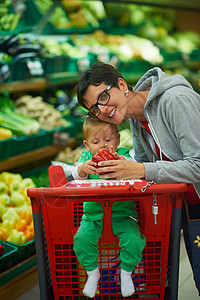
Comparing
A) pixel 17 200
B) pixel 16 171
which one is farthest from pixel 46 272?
pixel 16 171

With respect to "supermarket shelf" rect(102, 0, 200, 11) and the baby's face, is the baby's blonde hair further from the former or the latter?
"supermarket shelf" rect(102, 0, 200, 11)

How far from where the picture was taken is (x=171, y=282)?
1.61 m

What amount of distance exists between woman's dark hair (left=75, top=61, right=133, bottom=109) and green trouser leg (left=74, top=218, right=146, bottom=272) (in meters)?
0.60

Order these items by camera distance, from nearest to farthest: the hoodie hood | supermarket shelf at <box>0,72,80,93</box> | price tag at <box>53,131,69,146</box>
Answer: the hoodie hood
supermarket shelf at <box>0,72,80,93</box>
price tag at <box>53,131,69,146</box>

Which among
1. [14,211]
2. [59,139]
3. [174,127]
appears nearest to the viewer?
[174,127]

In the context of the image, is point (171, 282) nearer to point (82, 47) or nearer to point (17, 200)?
point (17, 200)

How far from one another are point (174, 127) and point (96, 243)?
59cm

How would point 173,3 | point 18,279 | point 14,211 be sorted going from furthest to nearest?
point 173,3 < point 14,211 < point 18,279

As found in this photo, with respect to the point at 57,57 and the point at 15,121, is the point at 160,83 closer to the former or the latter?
the point at 15,121

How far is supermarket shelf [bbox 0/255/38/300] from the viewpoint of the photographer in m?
2.19

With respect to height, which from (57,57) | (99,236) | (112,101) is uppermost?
(57,57)

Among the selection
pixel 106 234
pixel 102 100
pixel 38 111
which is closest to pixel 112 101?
pixel 102 100

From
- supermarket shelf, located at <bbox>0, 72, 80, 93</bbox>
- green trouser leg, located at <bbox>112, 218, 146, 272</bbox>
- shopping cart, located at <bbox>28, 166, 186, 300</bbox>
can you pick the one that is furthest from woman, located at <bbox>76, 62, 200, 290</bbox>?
supermarket shelf, located at <bbox>0, 72, 80, 93</bbox>

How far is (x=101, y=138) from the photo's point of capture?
5.73 feet
